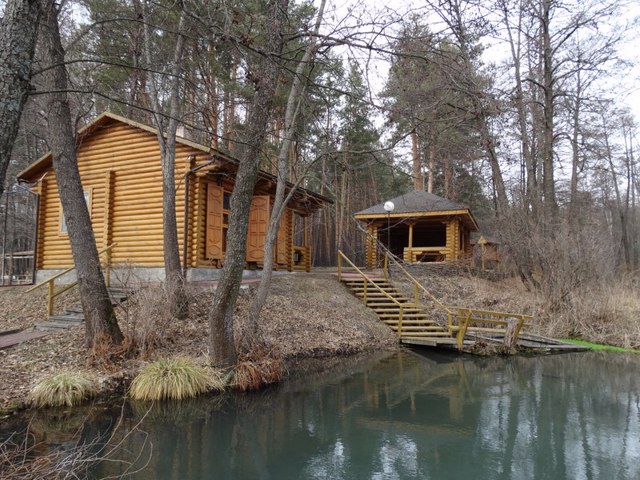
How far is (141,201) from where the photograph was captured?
13.0 m

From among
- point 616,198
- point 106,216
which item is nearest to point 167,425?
point 106,216

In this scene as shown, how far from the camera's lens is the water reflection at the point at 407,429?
498 centimetres

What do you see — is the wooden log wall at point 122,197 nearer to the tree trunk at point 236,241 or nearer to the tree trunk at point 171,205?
the tree trunk at point 171,205

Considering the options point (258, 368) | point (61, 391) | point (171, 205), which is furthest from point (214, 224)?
point (61, 391)

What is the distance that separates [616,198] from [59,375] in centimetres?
3200

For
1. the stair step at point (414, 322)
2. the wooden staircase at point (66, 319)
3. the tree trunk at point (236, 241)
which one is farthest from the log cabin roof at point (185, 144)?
the tree trunk at point (236, 241)

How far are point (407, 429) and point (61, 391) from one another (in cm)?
491

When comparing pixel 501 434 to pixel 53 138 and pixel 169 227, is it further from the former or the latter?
pixel 53 138

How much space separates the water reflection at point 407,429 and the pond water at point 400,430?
0.05ft

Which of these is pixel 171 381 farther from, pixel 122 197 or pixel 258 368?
pixel 122 197

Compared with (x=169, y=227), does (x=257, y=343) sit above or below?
below

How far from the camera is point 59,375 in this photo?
6.88 m

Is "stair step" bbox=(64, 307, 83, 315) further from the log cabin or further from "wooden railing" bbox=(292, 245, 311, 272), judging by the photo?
"wooden railing" bbox=(292, 245, 311, 272)

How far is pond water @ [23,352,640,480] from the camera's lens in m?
4.98
